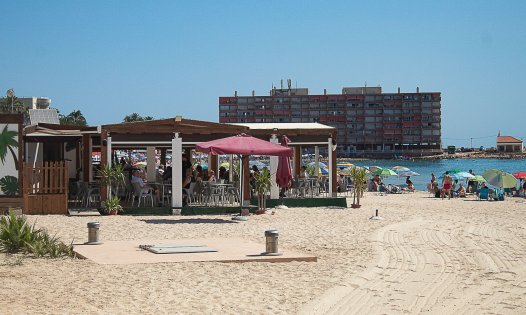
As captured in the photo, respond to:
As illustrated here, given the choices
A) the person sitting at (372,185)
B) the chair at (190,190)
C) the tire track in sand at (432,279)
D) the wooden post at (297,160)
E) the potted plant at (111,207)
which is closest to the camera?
the tire track in sand at (432,279)

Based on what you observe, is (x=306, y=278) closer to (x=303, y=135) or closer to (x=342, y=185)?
(x=303, y=135)

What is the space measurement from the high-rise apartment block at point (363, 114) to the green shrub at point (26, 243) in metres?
157

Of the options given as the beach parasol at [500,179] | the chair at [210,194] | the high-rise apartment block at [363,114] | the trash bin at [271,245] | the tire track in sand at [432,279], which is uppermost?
the high-rise apartment block at [363,114]

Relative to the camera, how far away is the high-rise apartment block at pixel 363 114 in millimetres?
171750

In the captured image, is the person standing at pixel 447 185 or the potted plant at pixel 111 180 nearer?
the potted plant at pixel 111 180

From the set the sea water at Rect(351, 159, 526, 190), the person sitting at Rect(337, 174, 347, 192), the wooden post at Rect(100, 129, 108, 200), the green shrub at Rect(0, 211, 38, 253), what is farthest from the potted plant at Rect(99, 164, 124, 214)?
the sea water at Rect(351, 159, 526, 190)

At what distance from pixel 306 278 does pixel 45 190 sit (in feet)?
38.6

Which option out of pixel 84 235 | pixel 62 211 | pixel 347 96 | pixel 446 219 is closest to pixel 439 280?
pixel 84 235

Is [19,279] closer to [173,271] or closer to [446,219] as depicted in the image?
[173,271]

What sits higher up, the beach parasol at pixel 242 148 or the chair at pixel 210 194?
the beach parasol at pixel 242 148

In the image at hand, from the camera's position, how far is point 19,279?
10164 millimetres

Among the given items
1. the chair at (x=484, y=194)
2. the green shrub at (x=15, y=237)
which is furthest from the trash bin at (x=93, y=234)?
the chair at (x=484, y=194)

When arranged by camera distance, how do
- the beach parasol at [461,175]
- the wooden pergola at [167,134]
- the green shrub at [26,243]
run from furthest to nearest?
the beach parasol at [461,175]
the wooden pergola at [167,134]
the green shrub at [26,243]

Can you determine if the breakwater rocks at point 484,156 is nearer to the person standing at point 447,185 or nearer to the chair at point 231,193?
the person standing at point 447,185
